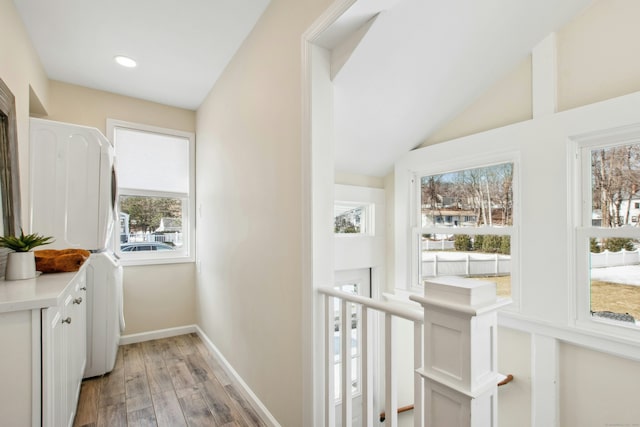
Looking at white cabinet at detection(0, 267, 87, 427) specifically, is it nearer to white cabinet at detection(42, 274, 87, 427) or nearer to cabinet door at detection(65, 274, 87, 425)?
white cabinet at detection(42, 274, 87, 427)

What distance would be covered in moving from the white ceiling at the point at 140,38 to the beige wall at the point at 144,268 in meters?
0.15

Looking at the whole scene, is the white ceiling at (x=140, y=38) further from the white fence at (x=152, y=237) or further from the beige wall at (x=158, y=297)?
the beige wall at (x=158, y=297)

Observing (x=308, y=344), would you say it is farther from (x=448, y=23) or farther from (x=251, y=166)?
(x=448, y=23)

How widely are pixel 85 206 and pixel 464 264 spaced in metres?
2.98

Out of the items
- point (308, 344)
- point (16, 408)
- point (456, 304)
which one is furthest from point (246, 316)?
point (456, 304)

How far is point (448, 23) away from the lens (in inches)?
58.4

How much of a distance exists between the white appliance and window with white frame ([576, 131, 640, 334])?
326 centimetres

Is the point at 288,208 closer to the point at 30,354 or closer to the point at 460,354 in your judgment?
the point at 460,354

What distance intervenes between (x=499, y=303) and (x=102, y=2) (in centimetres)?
259

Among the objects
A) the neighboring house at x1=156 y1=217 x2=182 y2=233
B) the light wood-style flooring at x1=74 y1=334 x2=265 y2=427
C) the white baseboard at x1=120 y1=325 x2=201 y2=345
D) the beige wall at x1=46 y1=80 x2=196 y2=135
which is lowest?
the light wood-style flooring at x1=74 y1=334 x2=265 y2=427

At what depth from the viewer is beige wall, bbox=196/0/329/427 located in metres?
1.62

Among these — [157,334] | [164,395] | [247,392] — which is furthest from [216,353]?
[157,334]

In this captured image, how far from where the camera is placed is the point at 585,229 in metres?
1.74

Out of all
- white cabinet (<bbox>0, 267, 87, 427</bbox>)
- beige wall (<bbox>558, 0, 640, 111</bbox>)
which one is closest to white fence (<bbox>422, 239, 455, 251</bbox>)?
beige wall (<bbox>558, 0, 640, 111</bbox>)
